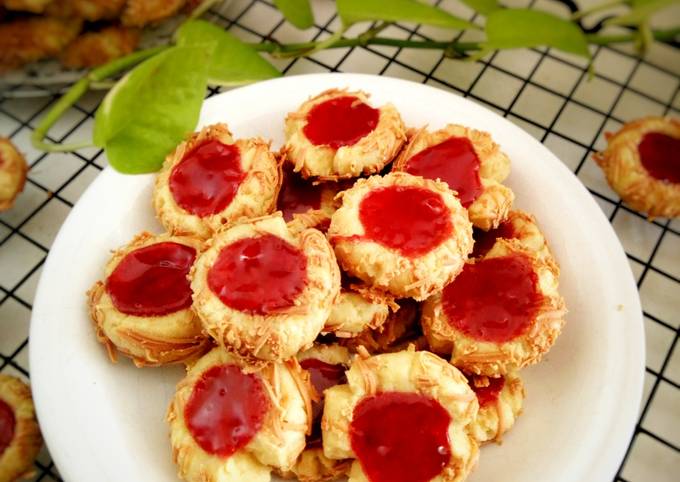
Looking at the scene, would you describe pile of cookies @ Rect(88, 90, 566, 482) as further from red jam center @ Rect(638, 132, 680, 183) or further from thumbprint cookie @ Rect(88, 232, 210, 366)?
red jam center @ Rect(638, 132, 680, 183)

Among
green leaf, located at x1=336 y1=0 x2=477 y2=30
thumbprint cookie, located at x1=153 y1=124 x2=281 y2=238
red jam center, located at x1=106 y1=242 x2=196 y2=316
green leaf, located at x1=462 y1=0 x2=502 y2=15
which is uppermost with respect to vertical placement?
green leaf, located at x1=336 y1=0 x2=477 y2=30

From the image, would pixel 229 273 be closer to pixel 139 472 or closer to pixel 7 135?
pixel 139 472

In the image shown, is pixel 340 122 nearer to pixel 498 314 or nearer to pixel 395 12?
pixel 395 12

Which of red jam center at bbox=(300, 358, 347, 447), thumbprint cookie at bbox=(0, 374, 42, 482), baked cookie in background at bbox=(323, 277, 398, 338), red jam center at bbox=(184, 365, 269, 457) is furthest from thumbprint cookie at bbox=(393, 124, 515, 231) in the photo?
thumbprint cookie at bbox=(0, 374, 42, 482)

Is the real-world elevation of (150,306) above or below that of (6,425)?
above

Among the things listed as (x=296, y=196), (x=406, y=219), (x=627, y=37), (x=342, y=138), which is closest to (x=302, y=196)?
(x=296, y=196)

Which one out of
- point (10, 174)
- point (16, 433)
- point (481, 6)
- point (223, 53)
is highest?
point (481, 6)

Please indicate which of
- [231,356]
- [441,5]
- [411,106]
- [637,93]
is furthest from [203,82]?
[637,93]

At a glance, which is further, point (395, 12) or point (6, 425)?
point (395, 12)
